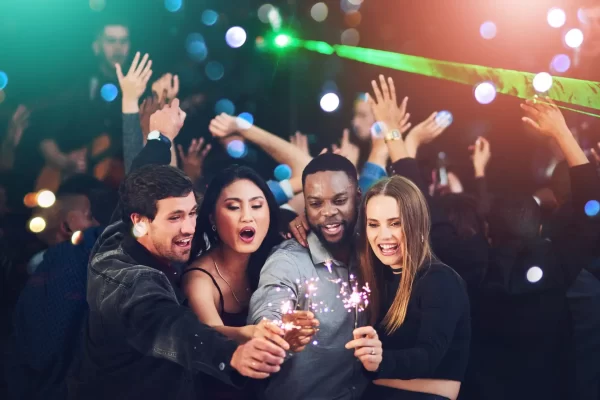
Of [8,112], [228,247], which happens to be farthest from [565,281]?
[8,112]

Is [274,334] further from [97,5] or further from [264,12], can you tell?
[97,5]

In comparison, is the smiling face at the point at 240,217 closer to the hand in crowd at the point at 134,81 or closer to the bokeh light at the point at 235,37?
the hand in crowd at the point at 134,81

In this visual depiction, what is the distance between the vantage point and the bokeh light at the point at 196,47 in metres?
3.32

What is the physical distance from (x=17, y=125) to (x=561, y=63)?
301 centimetres

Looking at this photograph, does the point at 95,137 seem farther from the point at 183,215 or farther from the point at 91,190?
the point at 183,215

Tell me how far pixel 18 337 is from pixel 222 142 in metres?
1.43

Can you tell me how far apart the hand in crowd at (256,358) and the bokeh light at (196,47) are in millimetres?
1708

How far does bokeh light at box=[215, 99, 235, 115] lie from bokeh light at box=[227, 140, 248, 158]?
0.17 m

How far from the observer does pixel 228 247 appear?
3.00m

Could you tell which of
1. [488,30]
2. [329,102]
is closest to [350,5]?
[329,102]

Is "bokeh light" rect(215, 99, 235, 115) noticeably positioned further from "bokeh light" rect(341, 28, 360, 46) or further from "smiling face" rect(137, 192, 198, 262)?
"bokeh light" rect(341, 28, 360, 46)

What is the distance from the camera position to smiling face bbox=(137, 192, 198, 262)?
283 centimetres

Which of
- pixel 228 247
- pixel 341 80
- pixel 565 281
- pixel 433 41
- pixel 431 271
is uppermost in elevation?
pixel 433 41

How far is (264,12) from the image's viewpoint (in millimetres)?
3398
